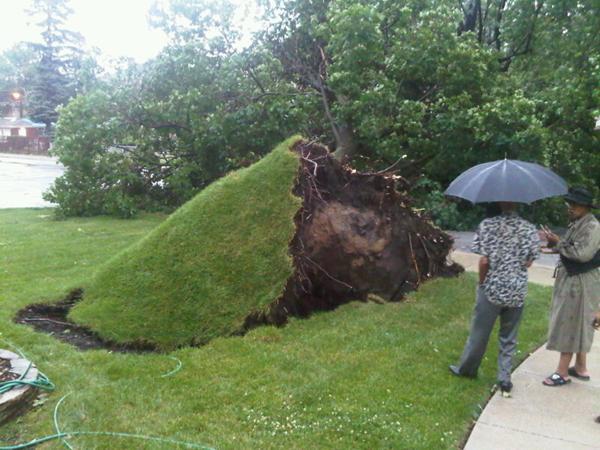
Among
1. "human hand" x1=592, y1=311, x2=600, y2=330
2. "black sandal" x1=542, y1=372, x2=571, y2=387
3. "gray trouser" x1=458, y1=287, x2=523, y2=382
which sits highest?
"human hand" x1=592, y1=311, x2=600, y2=330

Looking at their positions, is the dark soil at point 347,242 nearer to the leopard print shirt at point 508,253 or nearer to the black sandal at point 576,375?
the leopard print shirt at point 508,253

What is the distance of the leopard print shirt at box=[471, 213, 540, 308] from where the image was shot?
4309mm

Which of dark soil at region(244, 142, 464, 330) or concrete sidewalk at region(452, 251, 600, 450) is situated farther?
dark soil at region(244, 142, 464, 330)

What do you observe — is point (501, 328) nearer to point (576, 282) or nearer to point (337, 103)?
point (576, 282)

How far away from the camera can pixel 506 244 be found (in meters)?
4.30

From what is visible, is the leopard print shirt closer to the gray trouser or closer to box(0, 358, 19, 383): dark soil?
the gray trouser

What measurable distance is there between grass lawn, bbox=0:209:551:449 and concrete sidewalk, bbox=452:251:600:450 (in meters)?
0.16

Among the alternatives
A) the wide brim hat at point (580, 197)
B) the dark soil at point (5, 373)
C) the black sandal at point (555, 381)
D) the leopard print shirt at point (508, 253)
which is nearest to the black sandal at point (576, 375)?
the black sandal at point (555, 381)

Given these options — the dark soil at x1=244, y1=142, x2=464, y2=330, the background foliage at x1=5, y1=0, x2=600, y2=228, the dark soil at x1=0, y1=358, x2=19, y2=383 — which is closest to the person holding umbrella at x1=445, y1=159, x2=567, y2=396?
the dark soil at x1=244, y1=142, x2=464, y2=330

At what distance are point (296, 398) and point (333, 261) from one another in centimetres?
226

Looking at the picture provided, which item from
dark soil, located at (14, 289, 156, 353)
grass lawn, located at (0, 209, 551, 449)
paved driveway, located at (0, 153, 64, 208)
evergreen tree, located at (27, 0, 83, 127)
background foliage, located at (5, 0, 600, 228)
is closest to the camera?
grass lawn, located at (0, 209, 551, 449)

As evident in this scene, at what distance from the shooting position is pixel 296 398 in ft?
14.0

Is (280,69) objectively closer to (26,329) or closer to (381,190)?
(381,190)

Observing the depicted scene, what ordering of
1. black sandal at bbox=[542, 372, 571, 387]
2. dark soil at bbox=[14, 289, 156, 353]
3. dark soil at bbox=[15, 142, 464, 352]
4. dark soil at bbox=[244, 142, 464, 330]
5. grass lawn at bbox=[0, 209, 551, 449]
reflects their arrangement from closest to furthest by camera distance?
grass lawn at bbox=[0, 209, 551, 449] → black sandal at bbox=[542, 372, 571, 387] → dark soil at bbox=[14, 289, 156, 353] → dark soil at bbox=[15, 142, 464, 352] → dark soil at bbox=[244, 142, 464, 330]
